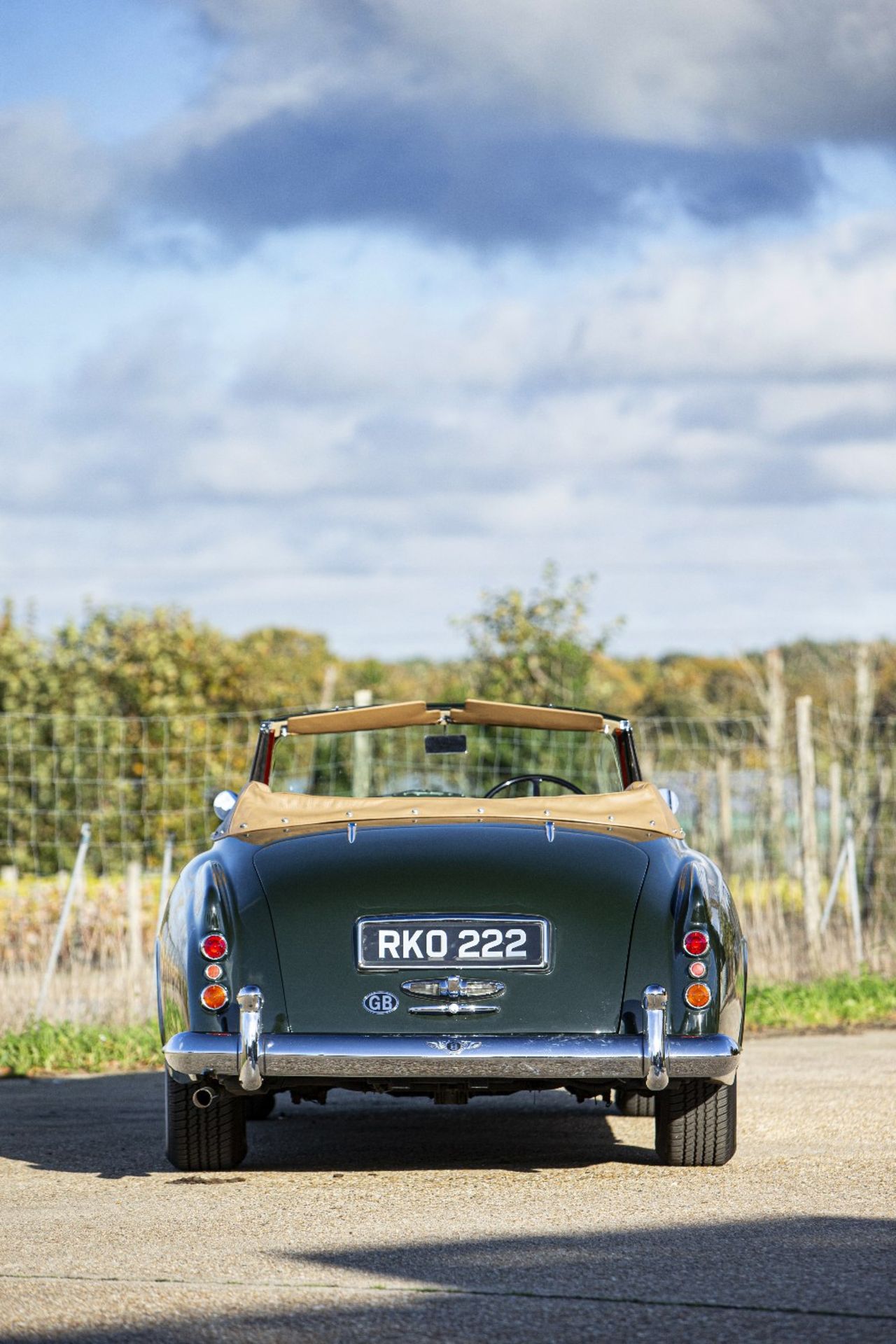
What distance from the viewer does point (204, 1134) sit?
18.4 feet

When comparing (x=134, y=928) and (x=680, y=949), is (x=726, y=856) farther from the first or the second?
(x=680, y=949)

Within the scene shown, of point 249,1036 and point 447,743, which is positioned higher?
point 447,743

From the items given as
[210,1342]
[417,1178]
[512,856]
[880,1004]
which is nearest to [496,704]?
[512,856]

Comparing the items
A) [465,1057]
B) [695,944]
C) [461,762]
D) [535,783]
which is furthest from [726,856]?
[465,1057]

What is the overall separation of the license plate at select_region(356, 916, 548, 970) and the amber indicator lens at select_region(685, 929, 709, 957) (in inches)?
17.0

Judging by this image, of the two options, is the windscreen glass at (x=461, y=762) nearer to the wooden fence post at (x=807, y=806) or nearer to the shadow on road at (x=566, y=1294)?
the wooden fence post at (x=807, y=806)

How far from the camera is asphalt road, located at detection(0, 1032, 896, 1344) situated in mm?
3574

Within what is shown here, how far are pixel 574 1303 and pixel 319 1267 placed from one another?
68cm

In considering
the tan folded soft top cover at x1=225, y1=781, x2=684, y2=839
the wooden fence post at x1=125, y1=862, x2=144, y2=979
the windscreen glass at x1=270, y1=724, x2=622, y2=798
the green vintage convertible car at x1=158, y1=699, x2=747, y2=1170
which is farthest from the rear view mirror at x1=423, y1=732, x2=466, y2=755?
the windscreen glass at x1=270, y1=724, x2=622, y2=798

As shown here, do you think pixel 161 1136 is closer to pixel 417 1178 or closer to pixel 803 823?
pixel 417 1178

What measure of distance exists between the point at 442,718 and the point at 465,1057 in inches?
87.6

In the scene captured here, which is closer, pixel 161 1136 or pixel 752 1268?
pixel 752 1268

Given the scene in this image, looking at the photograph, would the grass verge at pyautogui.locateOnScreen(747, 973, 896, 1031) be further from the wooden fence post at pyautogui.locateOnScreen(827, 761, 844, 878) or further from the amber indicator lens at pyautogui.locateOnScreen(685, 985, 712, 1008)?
the amber indicator lens at pyautogui.locateOnScreen(685, 985, 712, 1008)

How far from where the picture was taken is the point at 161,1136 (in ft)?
21.5
